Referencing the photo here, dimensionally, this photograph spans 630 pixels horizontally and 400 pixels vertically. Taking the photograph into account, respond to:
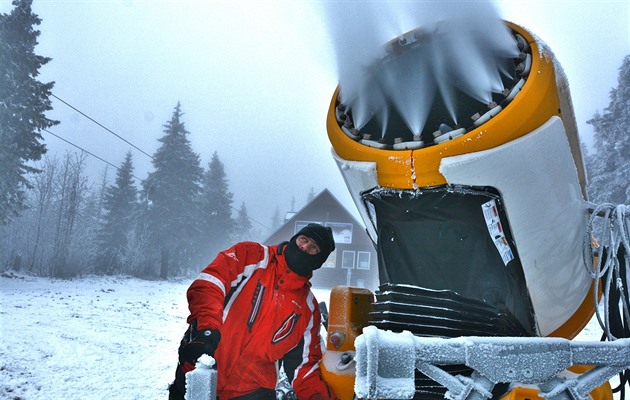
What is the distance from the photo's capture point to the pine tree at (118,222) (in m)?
32.5

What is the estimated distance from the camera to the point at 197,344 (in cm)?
225

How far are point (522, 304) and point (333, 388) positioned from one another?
1.06 m

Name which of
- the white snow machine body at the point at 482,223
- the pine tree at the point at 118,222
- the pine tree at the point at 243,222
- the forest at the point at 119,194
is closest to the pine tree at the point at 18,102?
the forest at the point at 119,194

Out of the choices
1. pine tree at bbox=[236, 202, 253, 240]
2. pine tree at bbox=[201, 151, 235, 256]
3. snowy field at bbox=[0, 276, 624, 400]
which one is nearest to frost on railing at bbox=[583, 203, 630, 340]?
snowy field at bbox=[0, 276, 624, 400]

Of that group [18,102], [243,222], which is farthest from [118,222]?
[243,222]

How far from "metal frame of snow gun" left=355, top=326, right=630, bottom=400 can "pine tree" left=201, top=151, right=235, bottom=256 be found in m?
40.5

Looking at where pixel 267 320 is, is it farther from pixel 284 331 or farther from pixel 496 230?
pixel 496 230

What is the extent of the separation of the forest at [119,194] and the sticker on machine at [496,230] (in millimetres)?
21472

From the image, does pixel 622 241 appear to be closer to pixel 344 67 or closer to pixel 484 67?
pixel 484 67

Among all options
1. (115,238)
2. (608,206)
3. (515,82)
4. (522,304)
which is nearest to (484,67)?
(515,82)

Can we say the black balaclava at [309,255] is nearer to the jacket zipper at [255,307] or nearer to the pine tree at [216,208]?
the jacket zipper at [255,307]

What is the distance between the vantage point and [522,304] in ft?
6.88

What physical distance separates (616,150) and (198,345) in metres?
25.0

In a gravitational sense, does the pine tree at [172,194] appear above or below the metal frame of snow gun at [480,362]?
above
